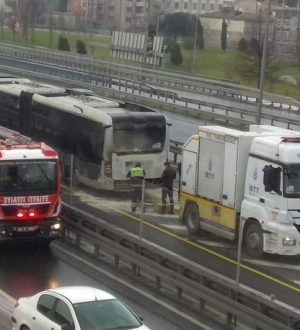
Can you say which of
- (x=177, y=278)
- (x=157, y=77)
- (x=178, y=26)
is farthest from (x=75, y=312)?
(x=178, y=26)

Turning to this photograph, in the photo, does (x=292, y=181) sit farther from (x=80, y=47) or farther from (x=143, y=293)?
(x=80, y=47)

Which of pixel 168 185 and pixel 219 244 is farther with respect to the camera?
pixel 168 185

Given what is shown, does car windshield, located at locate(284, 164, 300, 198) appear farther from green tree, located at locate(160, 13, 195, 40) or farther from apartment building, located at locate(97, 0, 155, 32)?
apartment building, located at locate(97, 0, 155, 32)

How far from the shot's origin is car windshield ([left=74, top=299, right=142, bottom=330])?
11.2 meters

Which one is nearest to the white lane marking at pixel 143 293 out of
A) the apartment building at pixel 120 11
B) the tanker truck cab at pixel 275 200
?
the tanker truck cab at pixel 275 200

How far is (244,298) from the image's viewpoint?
47.0 feet

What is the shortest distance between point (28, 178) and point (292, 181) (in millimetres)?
5616

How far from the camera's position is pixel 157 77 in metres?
61.4

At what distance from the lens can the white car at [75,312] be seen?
11.3 m

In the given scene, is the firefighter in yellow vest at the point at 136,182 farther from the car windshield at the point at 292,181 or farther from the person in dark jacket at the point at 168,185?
the car windshield at the point at 292,181

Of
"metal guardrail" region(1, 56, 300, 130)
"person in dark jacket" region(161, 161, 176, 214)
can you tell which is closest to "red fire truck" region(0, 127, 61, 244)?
"person in dark jacket" region(161, 161, 176, 214)

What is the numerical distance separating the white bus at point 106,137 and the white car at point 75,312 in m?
14.0

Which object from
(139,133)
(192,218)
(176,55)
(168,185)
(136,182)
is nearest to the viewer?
(192,218)

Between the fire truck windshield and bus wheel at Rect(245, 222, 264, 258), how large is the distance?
4305mm
